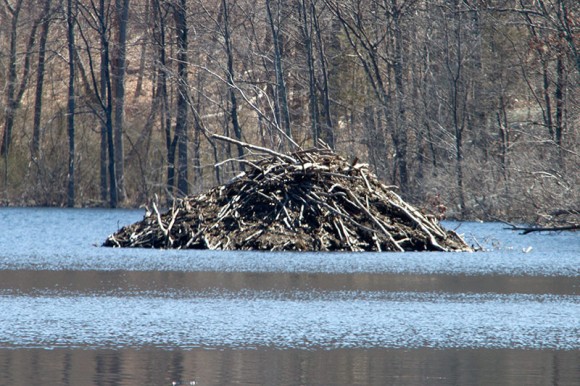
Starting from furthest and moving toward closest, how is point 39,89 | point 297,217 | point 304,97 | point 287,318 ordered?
point 39,89
point 304,97
point 297,217
point 287,318

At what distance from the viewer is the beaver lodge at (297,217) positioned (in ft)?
83.5

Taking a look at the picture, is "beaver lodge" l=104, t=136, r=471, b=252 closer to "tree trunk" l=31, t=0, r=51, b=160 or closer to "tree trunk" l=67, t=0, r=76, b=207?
"tree trunk" l=67, t=0, r=76, b=207

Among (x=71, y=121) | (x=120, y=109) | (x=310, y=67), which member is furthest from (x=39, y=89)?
(x=310, y=67)

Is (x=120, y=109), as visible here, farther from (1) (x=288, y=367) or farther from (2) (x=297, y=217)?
(1) (x=288, y=367)

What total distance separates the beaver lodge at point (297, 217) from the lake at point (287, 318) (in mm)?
945

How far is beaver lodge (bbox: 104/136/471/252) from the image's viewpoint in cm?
2544

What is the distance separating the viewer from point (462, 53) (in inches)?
1769

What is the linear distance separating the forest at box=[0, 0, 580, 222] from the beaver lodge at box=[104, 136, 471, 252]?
25.8 feet

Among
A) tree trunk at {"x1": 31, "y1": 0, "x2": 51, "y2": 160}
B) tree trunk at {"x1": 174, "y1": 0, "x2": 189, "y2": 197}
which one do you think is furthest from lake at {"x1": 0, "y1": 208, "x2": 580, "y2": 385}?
tree trunk at {"x1": 31, "y1": 0, "x2": 51, "y2": 160}

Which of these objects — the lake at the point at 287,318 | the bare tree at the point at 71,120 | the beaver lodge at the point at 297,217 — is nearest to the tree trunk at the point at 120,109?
the bare tree at the point at 71,120

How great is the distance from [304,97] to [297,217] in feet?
103

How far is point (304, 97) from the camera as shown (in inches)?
2227

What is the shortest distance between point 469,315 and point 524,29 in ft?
106

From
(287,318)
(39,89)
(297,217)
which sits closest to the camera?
(287,318)
